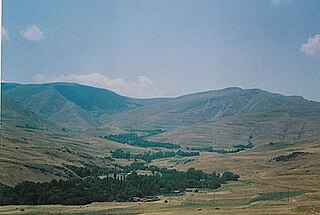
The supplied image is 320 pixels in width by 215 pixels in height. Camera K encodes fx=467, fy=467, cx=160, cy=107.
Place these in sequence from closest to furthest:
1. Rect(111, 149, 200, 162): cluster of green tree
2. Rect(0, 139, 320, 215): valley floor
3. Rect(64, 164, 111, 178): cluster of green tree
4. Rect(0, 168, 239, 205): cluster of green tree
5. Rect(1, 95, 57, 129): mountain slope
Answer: Rect(0, 139, 320, 215): valley floor, Rect(0, 168, 239, 205): cluster of green tree, Rect(64, 164, 111, 178): cluster of green tree, Rect(111, 149, 200, 162): cluster of green tree, Rect(1, 95, 57, 129): mountain slope

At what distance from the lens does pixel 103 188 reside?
143ft

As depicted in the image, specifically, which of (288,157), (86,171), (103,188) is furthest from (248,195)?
(288,157)

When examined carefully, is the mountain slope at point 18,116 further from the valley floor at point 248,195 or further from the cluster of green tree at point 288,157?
the cluster of green tree at point 288,157

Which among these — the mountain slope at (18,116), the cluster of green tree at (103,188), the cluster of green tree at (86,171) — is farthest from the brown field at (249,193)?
the mountain slope at (18,116)

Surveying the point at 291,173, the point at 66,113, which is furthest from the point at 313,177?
the point at 66,113

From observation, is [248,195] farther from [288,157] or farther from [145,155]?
[145,155]

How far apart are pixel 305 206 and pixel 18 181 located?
84.8ft

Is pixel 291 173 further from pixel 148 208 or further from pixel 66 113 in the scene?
pixel 66 113

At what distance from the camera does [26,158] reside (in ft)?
179

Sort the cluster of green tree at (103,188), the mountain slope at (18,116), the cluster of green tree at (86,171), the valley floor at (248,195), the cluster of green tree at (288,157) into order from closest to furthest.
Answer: the valley floor at (248,195) < the cluster of green tree at (103,188) < the cluster of green tree at (86,171) < the cluster of green tree at (288,157) < the mountain slope at (18,116)

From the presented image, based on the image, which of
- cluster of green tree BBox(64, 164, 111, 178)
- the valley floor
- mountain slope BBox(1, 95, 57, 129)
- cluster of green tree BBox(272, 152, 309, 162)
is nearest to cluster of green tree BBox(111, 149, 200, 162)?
the valley floor

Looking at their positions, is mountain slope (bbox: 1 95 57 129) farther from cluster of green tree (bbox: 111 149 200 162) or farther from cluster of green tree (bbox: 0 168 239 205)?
cluster of green tree (bbox: 0 168 239 205)

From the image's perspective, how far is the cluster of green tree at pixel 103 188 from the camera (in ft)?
121

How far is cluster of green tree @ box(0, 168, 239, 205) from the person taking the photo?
37.0 meters
